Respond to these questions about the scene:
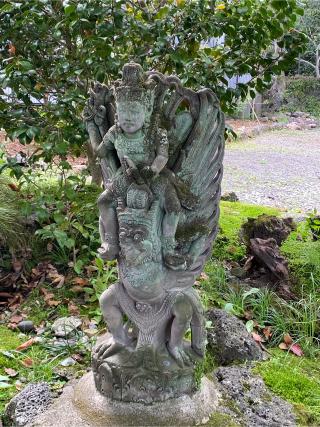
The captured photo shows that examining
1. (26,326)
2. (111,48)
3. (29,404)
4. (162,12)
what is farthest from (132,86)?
(26,326)

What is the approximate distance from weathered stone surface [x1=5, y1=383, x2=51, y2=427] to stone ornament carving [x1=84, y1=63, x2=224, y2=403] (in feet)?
0.89

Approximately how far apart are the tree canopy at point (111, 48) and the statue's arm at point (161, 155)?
1299 millimetres

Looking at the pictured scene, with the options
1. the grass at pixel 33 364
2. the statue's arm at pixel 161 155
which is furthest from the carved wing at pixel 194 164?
the grass at pixel 33 364

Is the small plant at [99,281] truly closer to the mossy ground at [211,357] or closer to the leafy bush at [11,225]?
the mossy ground at [211,357]

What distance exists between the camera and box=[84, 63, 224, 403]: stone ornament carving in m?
1.90

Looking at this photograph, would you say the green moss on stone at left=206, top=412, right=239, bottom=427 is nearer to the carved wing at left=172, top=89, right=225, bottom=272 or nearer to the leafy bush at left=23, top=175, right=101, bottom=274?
the carved wing at left=172, top=89, right=225, bottom=272

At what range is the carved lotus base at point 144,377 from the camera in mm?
2041

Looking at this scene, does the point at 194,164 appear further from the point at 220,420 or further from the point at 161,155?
the point at 220,420

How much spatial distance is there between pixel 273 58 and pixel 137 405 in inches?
99.8

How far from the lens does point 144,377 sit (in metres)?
2.05

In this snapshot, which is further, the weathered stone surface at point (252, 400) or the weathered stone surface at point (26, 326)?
the weathered stone surface at point (26, 326)

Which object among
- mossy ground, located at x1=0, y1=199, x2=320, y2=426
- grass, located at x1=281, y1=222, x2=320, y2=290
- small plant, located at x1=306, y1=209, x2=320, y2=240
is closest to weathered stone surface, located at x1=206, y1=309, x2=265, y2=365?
mossy ground, located at x1=0, y1=199, x2=320, y2=426

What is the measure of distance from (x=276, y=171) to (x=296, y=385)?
7.17 meters

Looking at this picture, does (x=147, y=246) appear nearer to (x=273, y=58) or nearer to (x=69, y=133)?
(x=69, y=133)
